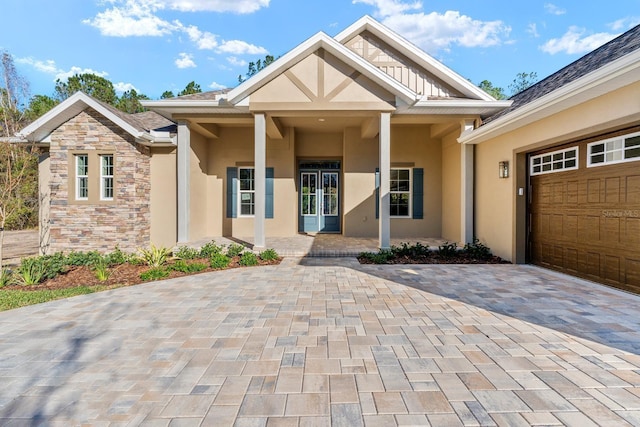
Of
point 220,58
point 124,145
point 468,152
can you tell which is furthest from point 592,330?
point 220,58

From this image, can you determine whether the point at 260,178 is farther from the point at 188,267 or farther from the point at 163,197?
the point at 163,197

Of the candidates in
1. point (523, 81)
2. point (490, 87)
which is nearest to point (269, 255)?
point (490, 87)

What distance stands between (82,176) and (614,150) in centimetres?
1182

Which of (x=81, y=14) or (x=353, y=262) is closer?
(x=353, y=262)

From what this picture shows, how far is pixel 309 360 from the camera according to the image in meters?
2.88

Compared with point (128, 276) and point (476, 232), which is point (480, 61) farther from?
point (128, 276)

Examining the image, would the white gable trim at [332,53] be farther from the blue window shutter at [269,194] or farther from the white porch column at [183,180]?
the blue window shutter at [269,194]

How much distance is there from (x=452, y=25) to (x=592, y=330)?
1173 inches

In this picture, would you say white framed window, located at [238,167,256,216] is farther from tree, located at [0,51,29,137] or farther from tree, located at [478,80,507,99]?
tree, located at [478,80,507,99]

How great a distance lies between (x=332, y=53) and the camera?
7.75m

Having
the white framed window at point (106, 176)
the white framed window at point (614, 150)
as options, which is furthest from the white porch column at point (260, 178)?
the white framed window at point (614, 150)

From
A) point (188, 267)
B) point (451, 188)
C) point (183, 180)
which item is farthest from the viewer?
point (451, 188)

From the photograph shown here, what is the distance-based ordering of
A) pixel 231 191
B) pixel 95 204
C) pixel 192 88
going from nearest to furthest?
pixel 95 204 → pixel 231 191 → pixel 192 88

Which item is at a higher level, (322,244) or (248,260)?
(322,244)
